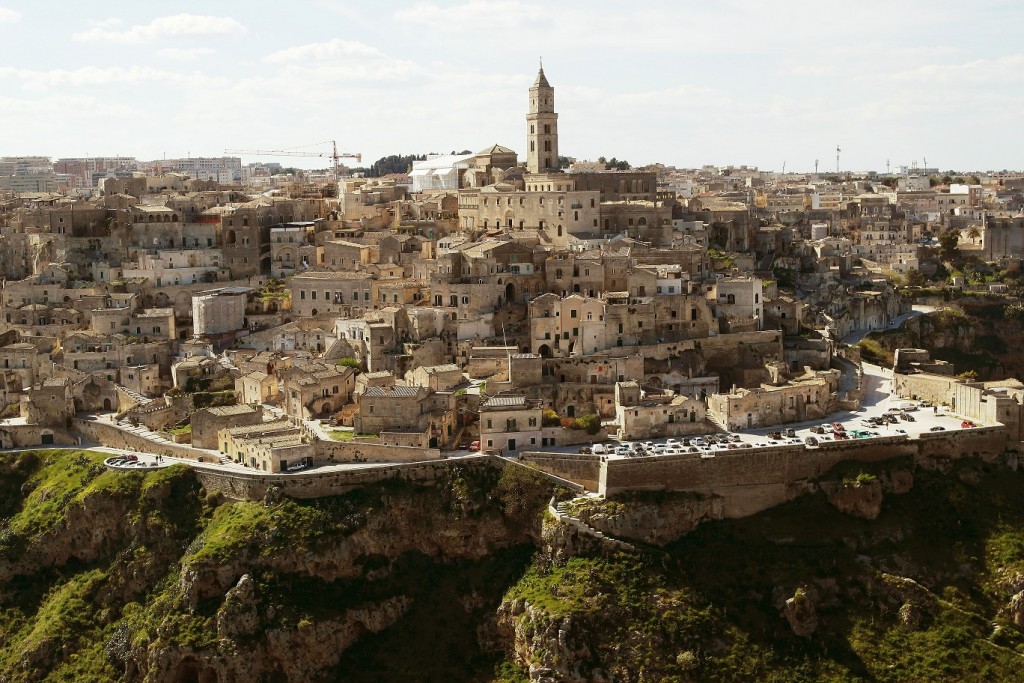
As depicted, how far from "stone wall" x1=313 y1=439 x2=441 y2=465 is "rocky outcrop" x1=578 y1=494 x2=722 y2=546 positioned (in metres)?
5.51

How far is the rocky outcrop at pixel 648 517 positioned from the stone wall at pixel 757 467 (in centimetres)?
58

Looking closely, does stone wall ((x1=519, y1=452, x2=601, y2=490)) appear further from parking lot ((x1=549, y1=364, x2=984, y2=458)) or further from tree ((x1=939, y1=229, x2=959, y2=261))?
tree ((x1=939, y1=229, x2=959, y2=261))

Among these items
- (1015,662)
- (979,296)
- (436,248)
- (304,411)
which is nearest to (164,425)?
(304,411)

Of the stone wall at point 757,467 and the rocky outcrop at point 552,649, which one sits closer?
the rocky outcrop at point 552,649

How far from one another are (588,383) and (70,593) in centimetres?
1831

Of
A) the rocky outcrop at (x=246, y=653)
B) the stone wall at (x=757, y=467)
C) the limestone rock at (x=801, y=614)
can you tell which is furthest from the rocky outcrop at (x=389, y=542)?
the limestone rock at (x=801, y=614)

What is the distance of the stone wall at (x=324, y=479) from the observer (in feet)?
128

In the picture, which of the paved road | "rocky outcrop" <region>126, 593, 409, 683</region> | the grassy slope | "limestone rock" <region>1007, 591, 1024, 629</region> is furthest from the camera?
the paved road

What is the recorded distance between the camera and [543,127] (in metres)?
65.7

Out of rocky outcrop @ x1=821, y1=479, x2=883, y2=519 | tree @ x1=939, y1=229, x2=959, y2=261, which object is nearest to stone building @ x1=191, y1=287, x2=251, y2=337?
rocky outcrop @ x1=821, y1=479, x2=883, y2=519

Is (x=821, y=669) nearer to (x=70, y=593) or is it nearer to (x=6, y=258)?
(x=70, y=593)

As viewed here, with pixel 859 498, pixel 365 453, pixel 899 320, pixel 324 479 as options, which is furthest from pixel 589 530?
pixel 899 320

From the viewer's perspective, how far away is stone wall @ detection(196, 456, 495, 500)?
39000 mm

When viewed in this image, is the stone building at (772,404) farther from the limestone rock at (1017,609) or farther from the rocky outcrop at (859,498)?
the limestone rock at (1017,609)
